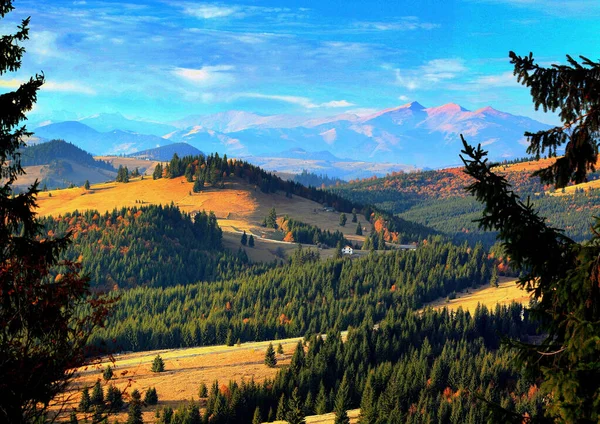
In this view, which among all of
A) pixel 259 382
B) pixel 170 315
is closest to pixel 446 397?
pixel 259 382

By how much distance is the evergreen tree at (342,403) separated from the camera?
94.9m

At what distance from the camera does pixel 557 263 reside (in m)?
16.8

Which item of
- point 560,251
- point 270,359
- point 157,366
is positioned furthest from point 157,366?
point 560,251

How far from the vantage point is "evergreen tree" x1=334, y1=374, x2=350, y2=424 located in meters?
94.9

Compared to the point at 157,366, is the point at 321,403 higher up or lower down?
lower down

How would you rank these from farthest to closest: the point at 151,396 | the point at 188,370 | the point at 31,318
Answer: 1. the point at 188,370
2. the point at 151,396
3. the point at 31,318

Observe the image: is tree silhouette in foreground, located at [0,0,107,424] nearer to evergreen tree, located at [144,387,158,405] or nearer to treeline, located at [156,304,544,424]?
treeline, located at [156,304,544,424]

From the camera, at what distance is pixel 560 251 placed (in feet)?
55.2

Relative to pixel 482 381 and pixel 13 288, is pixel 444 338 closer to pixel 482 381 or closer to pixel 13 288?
pixel 482 381

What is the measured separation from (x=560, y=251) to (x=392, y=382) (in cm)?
10500

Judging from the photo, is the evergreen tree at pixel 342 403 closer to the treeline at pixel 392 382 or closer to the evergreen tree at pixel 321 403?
the treeline at pixel 392 382

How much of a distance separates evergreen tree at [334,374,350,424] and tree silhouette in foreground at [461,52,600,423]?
8185cm

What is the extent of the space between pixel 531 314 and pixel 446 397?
347 feet

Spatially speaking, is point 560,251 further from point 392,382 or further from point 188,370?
point 188,370
